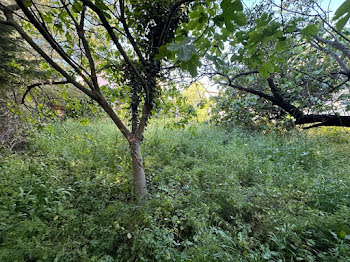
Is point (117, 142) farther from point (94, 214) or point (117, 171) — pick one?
→ point (94, 214)

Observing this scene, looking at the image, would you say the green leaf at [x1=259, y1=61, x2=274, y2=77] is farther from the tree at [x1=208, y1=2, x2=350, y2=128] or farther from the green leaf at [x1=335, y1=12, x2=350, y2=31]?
the green leaf at [x1=335, y1=12, x2=350, y2=31]

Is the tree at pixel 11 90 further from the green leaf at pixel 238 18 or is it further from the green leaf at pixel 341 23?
the green leaf at pixel 341 23

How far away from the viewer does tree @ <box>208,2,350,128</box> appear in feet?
3.35

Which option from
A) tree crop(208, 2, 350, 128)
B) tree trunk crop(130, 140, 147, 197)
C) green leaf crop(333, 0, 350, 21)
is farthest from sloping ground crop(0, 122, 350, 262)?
green leaf crop(333, 0, 350, 21)

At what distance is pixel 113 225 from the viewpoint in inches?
67.1

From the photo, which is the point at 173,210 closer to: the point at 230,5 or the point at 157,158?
the point at 157,158

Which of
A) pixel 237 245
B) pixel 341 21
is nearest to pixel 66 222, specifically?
pixel 237 245

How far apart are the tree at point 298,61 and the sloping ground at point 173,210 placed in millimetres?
1100


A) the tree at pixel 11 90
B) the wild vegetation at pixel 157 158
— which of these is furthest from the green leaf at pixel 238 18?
the tree at pixel 11 90

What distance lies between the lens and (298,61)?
3.25 meters

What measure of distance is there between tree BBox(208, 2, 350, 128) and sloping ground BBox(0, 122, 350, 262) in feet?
3.61

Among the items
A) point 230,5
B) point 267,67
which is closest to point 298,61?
point 267,67

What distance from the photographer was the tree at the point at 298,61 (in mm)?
1021

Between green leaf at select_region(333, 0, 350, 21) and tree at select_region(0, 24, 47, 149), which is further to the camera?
tree at select_region(0, 24, 47, 149)
